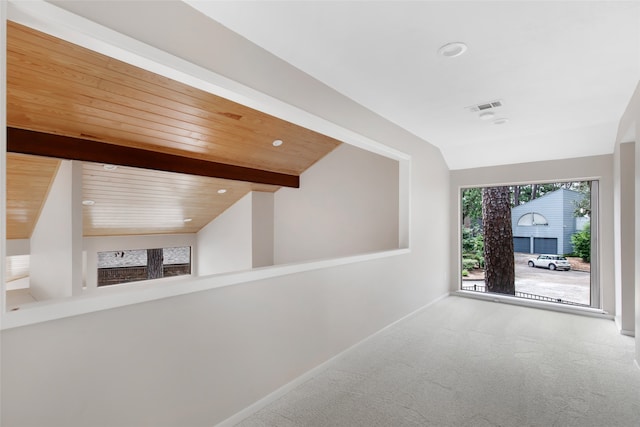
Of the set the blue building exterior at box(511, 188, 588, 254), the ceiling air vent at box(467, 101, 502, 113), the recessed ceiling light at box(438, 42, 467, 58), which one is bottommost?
the blue building exterior at box(511, 188, 588, 254)

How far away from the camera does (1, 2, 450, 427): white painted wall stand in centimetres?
138

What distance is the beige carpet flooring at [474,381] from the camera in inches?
86.7

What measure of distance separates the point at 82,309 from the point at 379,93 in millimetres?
2813

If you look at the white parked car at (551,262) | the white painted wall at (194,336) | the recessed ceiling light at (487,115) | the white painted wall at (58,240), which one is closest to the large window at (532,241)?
the white parked car at (551,262)

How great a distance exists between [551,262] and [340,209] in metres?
3.54

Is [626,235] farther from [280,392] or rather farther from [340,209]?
[280,392]

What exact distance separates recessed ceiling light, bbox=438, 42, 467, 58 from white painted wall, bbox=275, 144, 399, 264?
262 cm

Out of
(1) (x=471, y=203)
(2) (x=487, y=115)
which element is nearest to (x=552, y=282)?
(1) (x=471, y=203)

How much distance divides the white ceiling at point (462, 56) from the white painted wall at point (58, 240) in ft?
11.2

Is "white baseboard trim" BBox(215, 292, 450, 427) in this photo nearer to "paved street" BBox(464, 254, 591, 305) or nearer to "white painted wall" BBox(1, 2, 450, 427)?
"white painted wall" BBox(1, 2, 450, 427)

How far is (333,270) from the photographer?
3.06 meters

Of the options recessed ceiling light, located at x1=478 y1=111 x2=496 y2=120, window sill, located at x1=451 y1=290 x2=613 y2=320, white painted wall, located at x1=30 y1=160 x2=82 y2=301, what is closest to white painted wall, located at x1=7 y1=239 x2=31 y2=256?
white painted wall, located at x1=30 y1=160 x2=82 y2=301

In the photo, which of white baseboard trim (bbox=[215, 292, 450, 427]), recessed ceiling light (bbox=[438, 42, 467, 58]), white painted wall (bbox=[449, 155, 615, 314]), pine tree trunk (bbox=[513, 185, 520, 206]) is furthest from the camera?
pine tree trunk (bbox=[513, 185, 520, 206])

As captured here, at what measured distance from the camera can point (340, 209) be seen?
18.2ft
